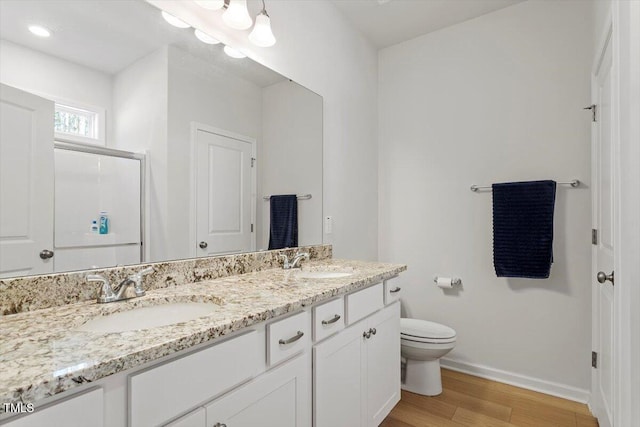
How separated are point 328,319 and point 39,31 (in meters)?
1.37

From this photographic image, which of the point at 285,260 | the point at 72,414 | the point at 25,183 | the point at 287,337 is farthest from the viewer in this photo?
the point at 285,260

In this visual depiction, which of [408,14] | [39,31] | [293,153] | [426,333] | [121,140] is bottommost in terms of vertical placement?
[426,333]

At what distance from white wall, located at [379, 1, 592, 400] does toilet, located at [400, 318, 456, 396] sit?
45cm

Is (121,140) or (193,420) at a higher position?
(121,140)

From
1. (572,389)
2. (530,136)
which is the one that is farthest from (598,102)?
A: (572,389)

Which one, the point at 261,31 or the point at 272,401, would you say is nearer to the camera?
the point at 272,401

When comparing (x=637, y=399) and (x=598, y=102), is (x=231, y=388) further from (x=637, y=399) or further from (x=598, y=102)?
(x=598, y=102)

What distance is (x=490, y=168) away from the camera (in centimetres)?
240

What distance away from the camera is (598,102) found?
186 centimetres

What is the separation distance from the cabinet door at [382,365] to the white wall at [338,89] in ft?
2.32

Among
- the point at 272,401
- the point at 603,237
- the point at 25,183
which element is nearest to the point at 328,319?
the point at 272,401

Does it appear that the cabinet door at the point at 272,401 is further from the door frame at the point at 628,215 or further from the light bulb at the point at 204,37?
the light bulb at the point at 204,37

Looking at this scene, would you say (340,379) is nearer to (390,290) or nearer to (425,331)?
(390,290)

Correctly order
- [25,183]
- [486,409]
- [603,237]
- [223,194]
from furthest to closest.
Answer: [486,409] < [603,237] < [223,194] < [25,183]
